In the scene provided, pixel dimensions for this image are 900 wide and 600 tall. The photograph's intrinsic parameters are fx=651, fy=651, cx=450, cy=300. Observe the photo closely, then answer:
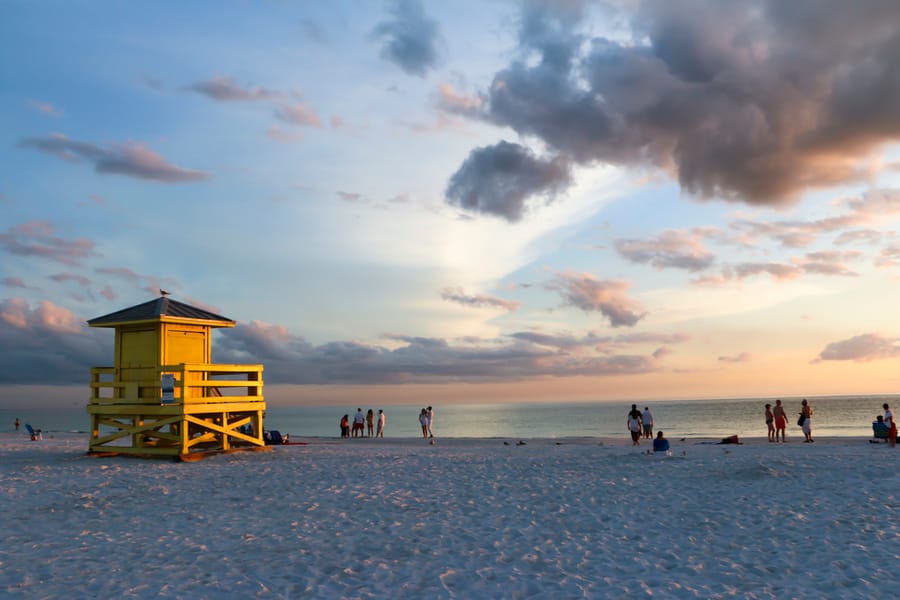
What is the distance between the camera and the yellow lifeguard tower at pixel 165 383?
20.1 m

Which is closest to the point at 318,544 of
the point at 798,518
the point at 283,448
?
the point at 798,518

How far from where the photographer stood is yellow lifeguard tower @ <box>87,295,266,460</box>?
65.8ft

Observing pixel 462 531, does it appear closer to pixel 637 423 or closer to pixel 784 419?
pixel 637 423

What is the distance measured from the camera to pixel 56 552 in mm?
9602

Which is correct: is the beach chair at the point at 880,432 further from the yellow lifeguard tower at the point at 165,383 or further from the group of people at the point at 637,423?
the yellow lifeguard tower at the point at 165,383

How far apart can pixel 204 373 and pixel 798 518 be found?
689 inches

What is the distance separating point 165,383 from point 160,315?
2190mm

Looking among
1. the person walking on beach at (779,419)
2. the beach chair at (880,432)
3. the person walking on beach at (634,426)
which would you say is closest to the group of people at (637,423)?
the person walking on beach at (634,426)

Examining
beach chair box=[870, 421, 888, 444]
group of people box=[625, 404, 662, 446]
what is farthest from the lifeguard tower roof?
beach chair box=[870, 421, 888, 444]

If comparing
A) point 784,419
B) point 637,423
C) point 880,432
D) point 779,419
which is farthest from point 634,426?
point 880,432

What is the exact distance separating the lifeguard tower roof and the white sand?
5148 mm

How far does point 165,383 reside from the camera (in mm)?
19750

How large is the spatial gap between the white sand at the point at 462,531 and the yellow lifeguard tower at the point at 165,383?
2.93 meters

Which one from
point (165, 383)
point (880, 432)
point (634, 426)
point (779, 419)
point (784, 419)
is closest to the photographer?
point (165, 383)
